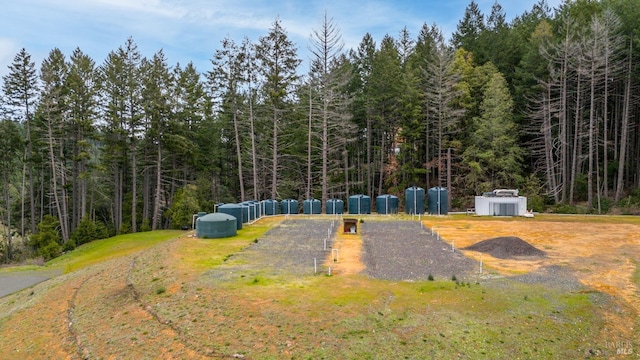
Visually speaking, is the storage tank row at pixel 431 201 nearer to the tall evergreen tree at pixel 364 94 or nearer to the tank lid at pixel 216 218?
the tall evergreen tree at pixel 364 94

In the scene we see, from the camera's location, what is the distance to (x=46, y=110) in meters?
30.3

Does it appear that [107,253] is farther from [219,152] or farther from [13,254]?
[219,152]

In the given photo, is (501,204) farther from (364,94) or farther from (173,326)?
(173,326)

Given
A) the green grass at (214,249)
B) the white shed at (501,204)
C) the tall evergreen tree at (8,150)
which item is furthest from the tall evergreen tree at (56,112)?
the white shed at (501,204)

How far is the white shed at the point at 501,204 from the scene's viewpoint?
27.3 metres

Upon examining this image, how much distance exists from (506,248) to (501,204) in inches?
522

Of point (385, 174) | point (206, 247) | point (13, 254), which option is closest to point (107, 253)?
point (206, 247)

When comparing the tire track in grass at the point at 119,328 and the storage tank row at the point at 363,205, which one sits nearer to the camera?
the tire track in grass at the point at 119,328

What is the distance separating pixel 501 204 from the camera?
90.5ft

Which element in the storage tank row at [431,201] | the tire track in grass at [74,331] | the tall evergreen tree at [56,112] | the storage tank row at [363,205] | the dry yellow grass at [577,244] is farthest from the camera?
the tall evergreen tree at [56,112]

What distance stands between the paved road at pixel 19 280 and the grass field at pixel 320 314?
10.2 feet

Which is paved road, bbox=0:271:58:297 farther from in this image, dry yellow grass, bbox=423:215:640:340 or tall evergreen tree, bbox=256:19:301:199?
dry yellow grass, bbox=423:215:640:340

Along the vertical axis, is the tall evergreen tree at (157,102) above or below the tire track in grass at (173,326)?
above

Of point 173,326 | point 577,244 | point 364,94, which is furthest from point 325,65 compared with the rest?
point 173,326
